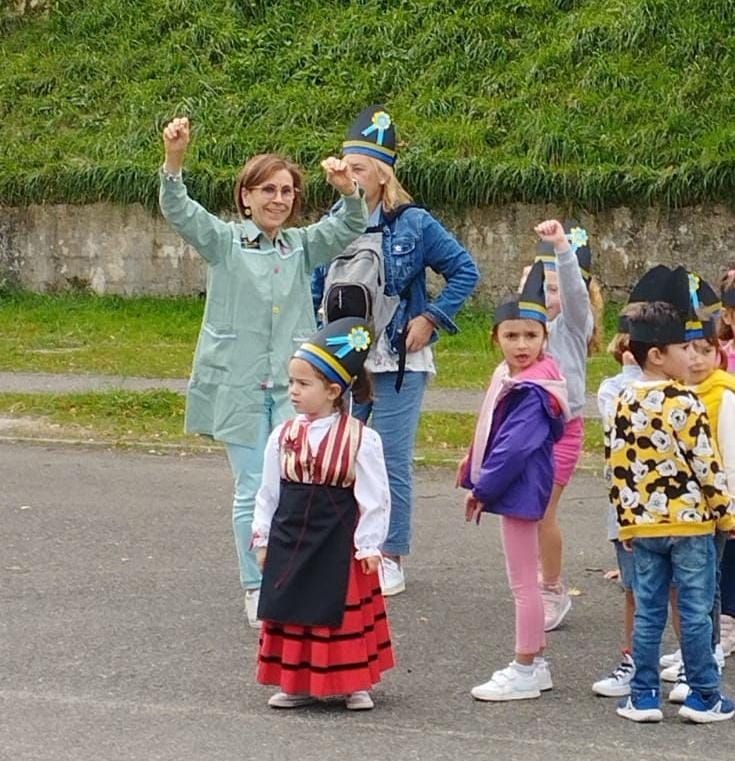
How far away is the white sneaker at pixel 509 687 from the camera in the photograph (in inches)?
225

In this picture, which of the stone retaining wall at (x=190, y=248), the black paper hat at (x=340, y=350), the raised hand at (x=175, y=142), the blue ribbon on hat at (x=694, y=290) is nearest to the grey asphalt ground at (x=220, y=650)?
the black paper hat at (x=340, y=350)

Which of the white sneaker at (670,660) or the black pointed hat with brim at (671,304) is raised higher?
the black pointed hat with brim at (671,304)

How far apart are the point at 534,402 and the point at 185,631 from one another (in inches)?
71.0

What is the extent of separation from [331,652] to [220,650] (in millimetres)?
938

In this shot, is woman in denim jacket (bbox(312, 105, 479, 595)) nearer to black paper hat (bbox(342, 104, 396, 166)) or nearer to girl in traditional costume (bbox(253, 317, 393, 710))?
black paper hat (bbox(342, 104, 396, 166))

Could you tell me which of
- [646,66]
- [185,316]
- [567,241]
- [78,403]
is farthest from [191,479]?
[646,66]

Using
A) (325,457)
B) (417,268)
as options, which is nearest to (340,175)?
(417,268)

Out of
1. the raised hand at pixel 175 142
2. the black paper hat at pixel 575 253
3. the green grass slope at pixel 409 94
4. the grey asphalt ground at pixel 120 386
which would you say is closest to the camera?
the raised hand at pixel 175 142

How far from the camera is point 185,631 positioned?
6582 millimetres

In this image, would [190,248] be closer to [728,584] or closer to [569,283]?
[569,283]

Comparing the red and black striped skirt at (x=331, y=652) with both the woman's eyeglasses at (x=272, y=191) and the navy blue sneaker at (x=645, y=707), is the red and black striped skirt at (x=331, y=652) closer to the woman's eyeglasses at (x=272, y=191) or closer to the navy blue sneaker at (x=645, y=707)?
the navy blue sneaker at (x=645, y=707)

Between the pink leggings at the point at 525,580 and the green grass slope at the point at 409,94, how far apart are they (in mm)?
11579

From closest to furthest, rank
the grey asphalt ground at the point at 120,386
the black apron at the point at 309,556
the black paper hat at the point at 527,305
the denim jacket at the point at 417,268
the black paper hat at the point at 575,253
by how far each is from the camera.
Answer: the black apron at the point at 309,556 → the black paper hat at the point at 527,305 → the black paper hat at the point at 575,253 → the denim jacket at the point at 417,268 → the grey asphalt ground at the point at 120,386

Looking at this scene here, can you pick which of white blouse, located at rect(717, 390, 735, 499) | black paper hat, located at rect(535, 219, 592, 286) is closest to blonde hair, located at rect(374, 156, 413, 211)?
black paper hat, located at rect(535, 219, 592, 286)
